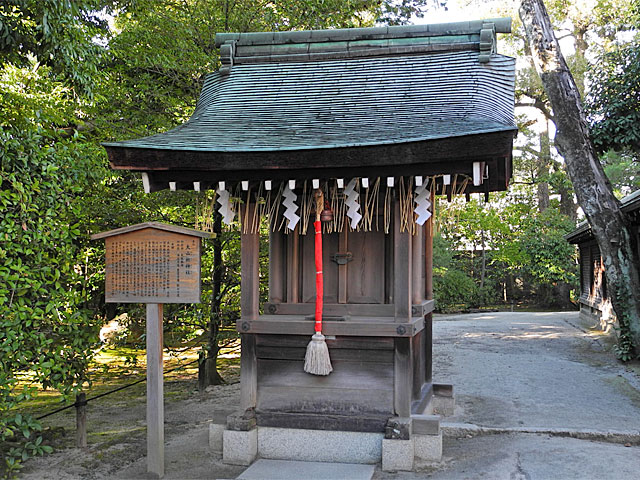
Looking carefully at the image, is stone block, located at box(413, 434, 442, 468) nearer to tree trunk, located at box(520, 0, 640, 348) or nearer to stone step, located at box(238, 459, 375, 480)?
stone step, located at box(238, 459, 375, 480)

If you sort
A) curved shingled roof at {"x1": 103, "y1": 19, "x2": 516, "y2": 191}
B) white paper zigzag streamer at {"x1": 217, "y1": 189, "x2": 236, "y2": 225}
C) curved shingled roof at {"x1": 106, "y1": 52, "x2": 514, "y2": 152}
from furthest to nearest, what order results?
white paper zigzag streamer at {"x1": 217, "y1": 189, "x2": 236, "y2": 225} < curved shingled roof at {"x1": 106, "y1": 52, "x2": 514, "y2": 152} < curved shingled roof at {"x1": 103, "y1": 19, "x2": 516, "y2": 191}

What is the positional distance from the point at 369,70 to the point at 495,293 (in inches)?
856

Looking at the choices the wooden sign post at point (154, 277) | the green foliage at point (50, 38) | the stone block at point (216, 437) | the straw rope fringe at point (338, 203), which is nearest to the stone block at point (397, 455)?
the stone block at point (216, 437)

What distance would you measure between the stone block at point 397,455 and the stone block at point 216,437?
1752 millimetres

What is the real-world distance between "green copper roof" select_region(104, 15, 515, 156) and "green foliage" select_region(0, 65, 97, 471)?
36.2 inches

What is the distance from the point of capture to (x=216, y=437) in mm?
6008

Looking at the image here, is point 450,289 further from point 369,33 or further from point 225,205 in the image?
point 225,205

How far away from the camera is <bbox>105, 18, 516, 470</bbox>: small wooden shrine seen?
16.8 feet

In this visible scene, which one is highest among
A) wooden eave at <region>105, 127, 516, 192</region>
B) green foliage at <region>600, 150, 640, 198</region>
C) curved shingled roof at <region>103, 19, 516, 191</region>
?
green foliage at <region>600, 150, 640, 198</region>

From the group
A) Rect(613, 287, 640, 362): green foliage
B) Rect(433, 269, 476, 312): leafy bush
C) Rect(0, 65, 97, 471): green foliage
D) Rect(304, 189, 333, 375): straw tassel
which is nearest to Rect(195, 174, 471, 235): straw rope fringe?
Rect(304, 189, 333, 375): straw tassel

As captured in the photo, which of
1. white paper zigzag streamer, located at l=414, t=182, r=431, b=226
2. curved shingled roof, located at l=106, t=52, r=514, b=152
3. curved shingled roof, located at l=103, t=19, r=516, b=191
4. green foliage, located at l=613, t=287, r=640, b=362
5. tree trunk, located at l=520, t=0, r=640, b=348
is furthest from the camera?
tree trunk, located at l=520, t=0, r=640, b=348

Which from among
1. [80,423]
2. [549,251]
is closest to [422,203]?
[80,423]

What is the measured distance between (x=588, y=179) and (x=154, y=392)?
33.0 ft

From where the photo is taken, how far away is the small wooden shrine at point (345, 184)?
5.13 meters
